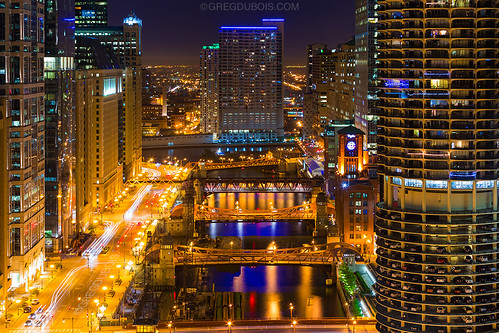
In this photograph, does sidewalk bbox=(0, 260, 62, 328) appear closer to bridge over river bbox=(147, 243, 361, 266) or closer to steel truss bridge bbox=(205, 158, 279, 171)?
bridge over river bbox=(147, 243, 361, 266)

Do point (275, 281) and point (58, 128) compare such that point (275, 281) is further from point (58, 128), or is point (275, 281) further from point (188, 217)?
point (58, 128)

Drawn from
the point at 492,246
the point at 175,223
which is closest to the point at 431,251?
the point at 492,246

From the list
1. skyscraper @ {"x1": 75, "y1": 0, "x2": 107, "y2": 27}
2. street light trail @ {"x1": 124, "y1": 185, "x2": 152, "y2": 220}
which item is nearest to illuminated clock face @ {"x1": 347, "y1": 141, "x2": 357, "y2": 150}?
street light trail @ {"x1": 124, "y1": 185, "x2": 152, "y2": 220}

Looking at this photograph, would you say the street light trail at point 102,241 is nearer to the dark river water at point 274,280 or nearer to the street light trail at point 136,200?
the street light trail at point 136,200

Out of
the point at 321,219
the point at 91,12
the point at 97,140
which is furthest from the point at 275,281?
the point at 91,12

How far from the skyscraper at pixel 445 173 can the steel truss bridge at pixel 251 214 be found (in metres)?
62.5

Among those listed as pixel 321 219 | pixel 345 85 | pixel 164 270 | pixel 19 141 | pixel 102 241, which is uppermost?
pixel 345 85

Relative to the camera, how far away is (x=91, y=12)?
18975 cm

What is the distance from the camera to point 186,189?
134 meters

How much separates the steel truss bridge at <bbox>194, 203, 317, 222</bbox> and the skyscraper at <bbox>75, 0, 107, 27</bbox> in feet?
255

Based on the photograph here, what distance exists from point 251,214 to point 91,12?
274 ft

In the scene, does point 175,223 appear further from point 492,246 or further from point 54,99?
point 492,246

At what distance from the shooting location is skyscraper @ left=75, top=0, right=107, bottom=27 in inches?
7456

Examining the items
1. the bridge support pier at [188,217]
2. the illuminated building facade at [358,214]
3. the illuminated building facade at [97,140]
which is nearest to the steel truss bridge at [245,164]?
the illuminated building facade at [97,140]
